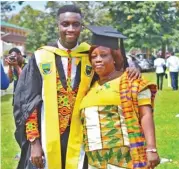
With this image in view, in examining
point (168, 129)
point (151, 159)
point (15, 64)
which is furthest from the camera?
point (168, 129)

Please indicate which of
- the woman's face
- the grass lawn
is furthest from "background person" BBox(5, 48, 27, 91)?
the woman's face

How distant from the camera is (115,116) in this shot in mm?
3260

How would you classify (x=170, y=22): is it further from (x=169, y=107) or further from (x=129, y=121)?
(x=129, y=121)

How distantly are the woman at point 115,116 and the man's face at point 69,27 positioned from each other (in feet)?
0.41

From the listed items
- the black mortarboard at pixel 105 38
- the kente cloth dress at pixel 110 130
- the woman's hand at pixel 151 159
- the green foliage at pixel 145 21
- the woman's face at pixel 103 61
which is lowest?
the woman's hand at pixel 151 159

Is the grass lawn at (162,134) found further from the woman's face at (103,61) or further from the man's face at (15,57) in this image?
Answer: the woman's face at (103,61)

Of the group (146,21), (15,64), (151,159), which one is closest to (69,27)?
(151,159)

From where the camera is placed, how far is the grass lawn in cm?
718

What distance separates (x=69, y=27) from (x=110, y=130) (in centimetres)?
76

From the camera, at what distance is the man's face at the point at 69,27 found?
3461 millimetres

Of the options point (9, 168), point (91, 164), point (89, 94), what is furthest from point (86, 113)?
point (9, 168)

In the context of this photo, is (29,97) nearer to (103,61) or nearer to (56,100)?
(56,100)

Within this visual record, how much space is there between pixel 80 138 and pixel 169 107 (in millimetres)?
9885

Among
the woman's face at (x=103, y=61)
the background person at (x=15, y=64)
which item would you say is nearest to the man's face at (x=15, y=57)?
the background person at (x=15, y=64)
